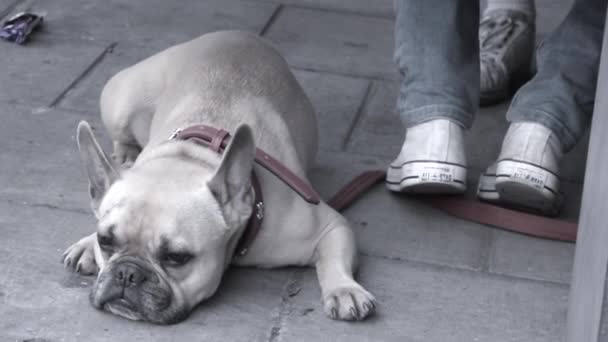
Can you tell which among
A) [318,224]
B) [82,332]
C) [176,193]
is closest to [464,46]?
[318,224]

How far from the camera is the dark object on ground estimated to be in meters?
4.89

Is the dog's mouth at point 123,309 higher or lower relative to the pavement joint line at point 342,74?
higher

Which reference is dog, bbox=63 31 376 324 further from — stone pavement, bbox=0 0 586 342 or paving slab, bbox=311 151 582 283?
paving slab, bbox=311 151 582 283

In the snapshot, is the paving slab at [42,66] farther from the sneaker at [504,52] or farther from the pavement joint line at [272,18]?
the sneaker at [504,52]

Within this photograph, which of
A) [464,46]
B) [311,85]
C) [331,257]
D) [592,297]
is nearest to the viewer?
[592,297]

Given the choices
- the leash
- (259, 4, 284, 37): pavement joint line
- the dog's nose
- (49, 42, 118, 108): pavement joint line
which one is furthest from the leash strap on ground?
(259, 4, 284, 37): pavement joint line

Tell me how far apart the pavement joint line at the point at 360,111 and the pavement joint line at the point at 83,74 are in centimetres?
116

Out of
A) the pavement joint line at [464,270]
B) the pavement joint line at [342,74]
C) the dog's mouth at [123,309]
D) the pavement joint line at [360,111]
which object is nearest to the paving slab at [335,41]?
the pavement joint line at [342,74]

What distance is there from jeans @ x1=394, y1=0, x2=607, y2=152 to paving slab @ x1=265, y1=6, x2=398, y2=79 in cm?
101

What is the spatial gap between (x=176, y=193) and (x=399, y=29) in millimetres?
1242

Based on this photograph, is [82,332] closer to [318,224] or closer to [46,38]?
[318,224]

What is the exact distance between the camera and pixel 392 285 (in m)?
3.36

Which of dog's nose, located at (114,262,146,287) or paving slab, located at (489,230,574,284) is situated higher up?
dog's nose, located at (114,262,146,287)

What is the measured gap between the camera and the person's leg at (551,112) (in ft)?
12.0
